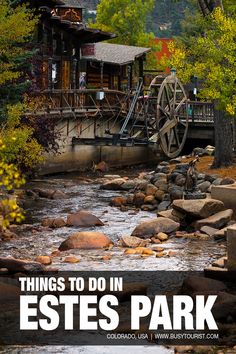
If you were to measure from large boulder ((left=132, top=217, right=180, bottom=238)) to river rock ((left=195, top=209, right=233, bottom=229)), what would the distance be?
0.64 m

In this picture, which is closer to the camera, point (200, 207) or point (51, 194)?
point (200, 207)

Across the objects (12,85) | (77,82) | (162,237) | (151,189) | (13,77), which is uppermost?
(13,77)

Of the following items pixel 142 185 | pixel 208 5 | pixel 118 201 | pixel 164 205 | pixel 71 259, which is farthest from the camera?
pixel 208 5

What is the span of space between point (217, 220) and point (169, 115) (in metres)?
16.6

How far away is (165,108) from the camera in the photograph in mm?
38656

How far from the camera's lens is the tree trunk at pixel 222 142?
99.7 feet

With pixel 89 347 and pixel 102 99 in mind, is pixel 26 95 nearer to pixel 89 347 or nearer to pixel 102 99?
pixel 102 99

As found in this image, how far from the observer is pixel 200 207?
2298cm

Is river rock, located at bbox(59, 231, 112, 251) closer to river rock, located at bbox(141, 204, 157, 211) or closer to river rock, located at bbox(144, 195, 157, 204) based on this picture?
river rock, located at bbox(141, 204, 157, 211)

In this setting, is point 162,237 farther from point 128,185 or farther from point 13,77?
point 128,185

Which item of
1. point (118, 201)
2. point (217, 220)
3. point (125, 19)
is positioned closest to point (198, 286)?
A: point (217, 220)

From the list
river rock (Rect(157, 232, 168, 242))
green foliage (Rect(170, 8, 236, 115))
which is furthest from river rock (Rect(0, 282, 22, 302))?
green foliage (Rect(170, 8, 236, 115))

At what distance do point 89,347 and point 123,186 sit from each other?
18.5 metres

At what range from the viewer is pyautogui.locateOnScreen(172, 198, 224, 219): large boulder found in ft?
75.4
